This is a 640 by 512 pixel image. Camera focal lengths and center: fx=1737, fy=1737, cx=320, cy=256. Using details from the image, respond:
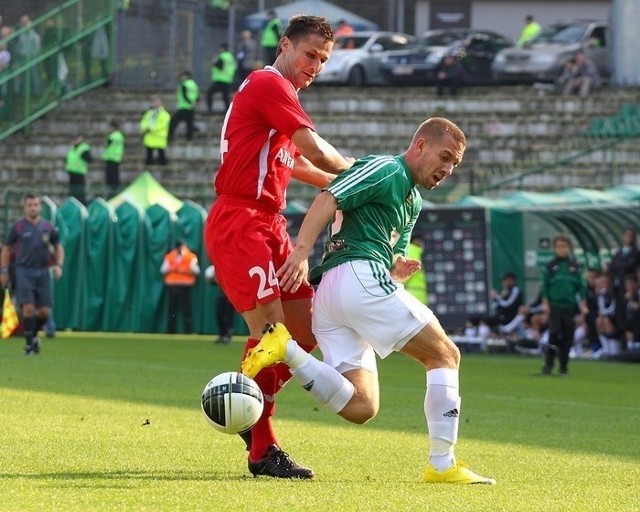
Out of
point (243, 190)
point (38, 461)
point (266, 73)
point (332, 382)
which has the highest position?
point (266, 73)

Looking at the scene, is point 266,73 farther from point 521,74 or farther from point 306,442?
point 521,74

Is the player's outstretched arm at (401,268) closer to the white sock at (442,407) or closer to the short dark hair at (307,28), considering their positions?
the white sock at (442,407)

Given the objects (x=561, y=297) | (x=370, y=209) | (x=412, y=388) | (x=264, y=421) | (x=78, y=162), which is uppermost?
(x=370, y=209)

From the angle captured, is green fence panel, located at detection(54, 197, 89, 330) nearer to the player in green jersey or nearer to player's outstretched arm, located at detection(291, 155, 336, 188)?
player's outstretched arm, located at detection(291, 155, 336, 188)

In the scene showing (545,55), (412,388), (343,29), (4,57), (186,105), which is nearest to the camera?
(412,388)

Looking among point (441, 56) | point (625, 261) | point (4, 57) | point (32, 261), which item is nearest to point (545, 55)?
point (441, 56)

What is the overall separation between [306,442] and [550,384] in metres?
9.07

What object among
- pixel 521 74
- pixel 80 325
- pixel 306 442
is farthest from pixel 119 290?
pixel 306 442

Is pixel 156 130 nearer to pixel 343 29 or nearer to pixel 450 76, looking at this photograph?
pixel 450 76

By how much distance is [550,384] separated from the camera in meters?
19.9

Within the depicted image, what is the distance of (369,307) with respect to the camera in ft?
28.3

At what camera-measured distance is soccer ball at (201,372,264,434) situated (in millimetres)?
8445

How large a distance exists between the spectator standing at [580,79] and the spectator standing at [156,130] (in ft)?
33.8

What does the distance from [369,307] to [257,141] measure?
112 cm
